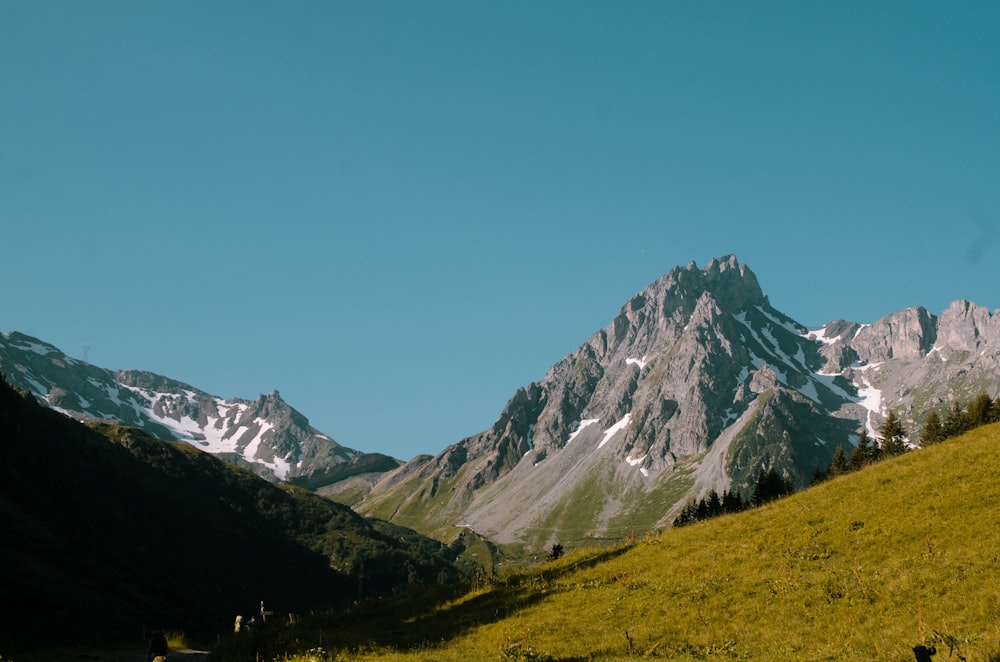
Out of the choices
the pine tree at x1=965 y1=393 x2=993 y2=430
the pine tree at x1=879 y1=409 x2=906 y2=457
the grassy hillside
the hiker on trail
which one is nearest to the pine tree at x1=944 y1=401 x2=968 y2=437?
the pine tree at x1=965 y1=393 x2=993 y2=430

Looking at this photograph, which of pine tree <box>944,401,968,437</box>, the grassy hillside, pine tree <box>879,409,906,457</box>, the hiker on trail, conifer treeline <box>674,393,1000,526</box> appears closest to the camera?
the grassy hillside

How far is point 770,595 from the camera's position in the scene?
28.2 metres

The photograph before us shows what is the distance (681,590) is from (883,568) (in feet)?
27.9

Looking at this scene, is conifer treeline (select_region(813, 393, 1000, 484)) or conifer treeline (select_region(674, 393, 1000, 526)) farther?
conifer treeline (select_region(813, 393, 1000, 484))

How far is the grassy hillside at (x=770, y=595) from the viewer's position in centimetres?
2342

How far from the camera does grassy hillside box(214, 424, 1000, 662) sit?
23422mm

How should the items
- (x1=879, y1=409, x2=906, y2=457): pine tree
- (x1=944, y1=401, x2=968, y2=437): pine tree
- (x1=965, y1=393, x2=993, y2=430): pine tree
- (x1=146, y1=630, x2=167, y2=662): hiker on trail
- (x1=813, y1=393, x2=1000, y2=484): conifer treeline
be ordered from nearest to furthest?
(x1=146, y1=630, x2=167, y2=662): hiker on trail, (x1=965, y1=393, x2=993, y2=430): pine tree, (x1=813, y1=393, x2=1000, y2=484): conifer treeline, (x1=879, y1=409, x2=906, y2=457): pine tree, (x1=944, y1=401, x2=968, y2=437): pine tree

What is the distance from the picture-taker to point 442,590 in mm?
42125

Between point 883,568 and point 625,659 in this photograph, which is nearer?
point 625,659

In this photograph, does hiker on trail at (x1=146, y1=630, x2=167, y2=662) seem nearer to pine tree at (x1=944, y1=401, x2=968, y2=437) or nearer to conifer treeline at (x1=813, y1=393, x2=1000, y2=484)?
conifer treeline at (x1=813, y1=393, x2=1000, y2=484)

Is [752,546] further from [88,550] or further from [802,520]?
[88,550]

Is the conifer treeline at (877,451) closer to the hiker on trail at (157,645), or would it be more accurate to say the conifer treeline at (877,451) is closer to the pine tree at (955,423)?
the pine tree at (955,423)

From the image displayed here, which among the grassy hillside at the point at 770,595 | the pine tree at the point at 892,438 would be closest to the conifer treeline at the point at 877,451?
the pine tree at the point at 892,438

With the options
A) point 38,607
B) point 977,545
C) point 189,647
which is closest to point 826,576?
point 977,545
